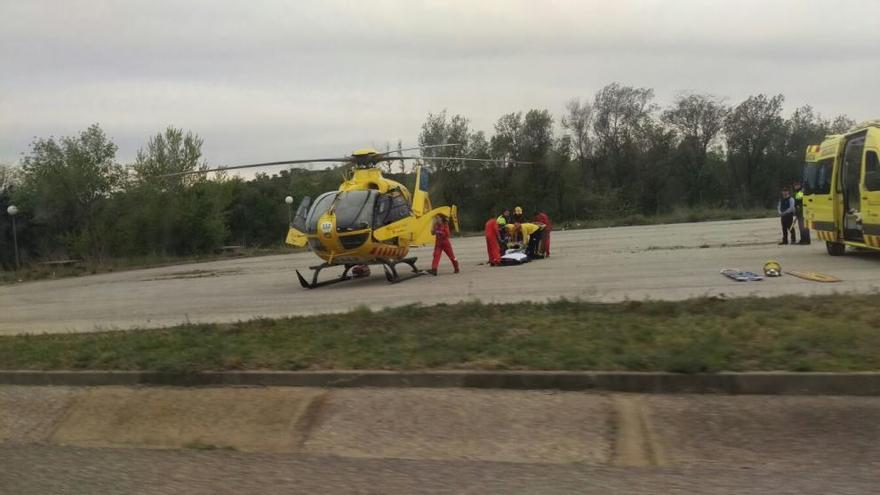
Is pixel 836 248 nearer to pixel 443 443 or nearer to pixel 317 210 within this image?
pixel 317 210

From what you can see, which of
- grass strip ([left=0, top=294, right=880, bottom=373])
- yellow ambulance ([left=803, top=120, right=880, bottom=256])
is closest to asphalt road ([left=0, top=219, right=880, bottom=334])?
yellow ambulance ([left=803, top=120, right=880, bottom=256])

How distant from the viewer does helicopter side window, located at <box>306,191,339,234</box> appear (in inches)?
751

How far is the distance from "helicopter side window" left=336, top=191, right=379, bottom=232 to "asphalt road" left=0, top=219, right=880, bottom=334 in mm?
1587

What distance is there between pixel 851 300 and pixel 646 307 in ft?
8.87

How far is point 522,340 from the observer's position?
831 cm

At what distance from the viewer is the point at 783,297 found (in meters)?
10.5

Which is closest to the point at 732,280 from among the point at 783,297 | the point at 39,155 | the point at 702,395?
the point at 783,297

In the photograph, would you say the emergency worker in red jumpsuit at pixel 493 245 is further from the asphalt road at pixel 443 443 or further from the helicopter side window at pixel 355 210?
the asphalt road at pixel 443 443

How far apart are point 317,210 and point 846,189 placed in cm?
1302

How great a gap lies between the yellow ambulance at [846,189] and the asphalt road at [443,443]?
11.3 m

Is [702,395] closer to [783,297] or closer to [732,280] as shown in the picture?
[783,297]

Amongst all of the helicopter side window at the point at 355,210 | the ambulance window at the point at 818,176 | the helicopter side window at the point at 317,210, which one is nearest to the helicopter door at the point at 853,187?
the ambulance window at the point at 818,176

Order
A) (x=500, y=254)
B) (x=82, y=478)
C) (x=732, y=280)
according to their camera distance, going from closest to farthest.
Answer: (x=82, y=478)
(x=732, y=280)
(x=500, y=254)

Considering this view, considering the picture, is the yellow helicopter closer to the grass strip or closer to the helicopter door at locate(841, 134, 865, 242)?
the grass strip
